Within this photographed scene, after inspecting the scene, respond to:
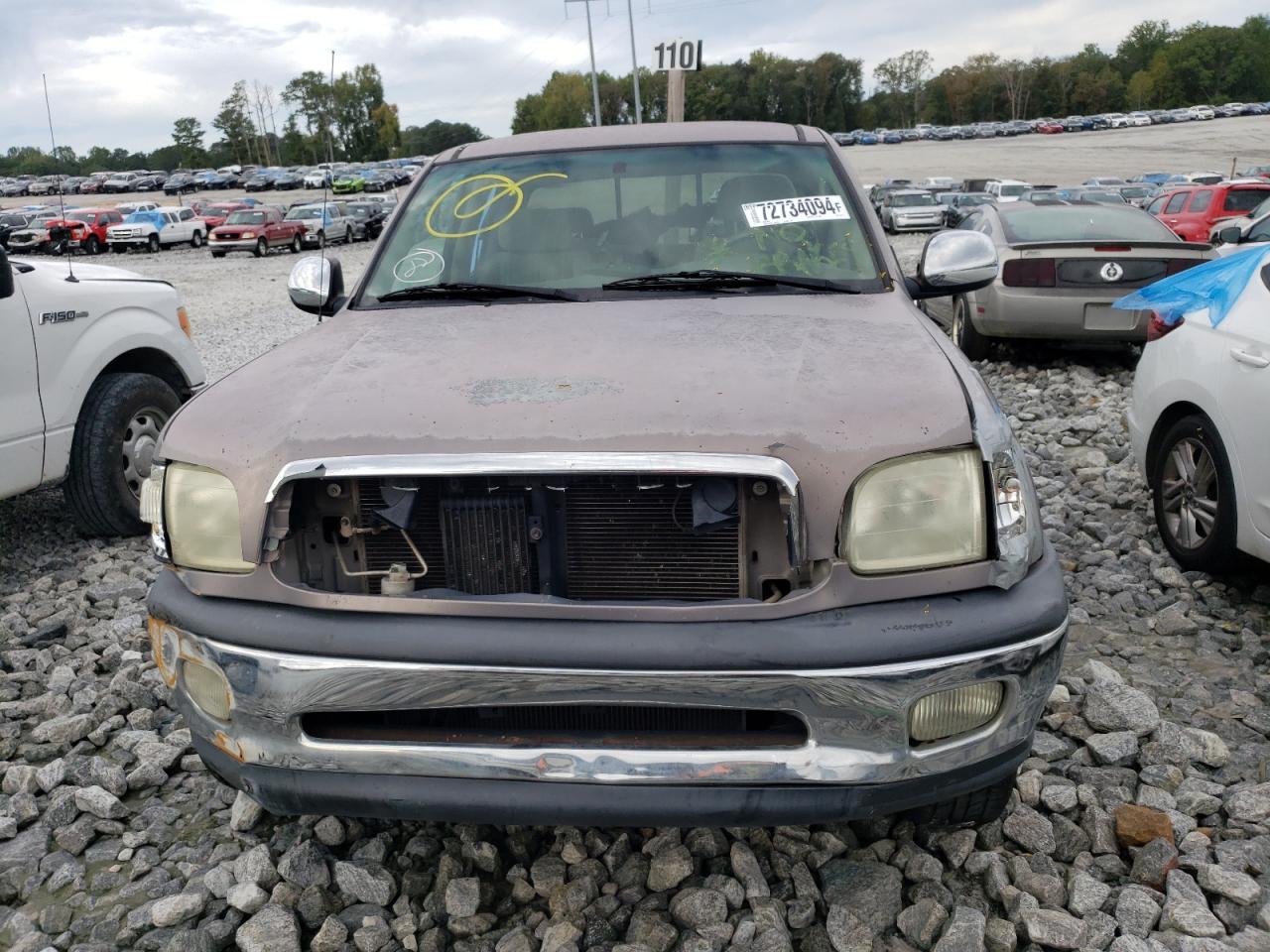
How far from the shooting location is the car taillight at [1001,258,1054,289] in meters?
8.11

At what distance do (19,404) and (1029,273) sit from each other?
22.6 ft

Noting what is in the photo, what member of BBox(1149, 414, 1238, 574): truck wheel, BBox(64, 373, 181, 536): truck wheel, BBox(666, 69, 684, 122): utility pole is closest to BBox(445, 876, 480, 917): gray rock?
BBox(1149, 414, 1238, 574): truck wheel

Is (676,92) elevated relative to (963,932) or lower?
elevated

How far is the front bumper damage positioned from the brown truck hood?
0.25 m

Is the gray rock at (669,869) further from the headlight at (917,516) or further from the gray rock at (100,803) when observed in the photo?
the gray rock at (100,803)

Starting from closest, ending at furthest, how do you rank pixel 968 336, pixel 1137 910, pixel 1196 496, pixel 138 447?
pixel 1137 910 → pixel 1196 496 → pixel 138 447 → pixel 968 336

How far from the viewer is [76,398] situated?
504 cm

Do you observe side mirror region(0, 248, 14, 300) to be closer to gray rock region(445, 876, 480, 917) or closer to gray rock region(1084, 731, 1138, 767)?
gray rock region(445, 876, 480, 917)

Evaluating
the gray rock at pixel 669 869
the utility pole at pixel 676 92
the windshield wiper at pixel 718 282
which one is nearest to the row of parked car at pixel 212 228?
the utility pole at pixel 676 92

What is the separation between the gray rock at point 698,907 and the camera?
96.9 inches

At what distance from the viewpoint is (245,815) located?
2.90m

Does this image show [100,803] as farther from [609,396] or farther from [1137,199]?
[1137,199]

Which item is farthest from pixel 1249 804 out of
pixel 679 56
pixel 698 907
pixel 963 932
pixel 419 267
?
pixel 679 56

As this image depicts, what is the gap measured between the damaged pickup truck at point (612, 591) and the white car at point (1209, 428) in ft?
6.33
